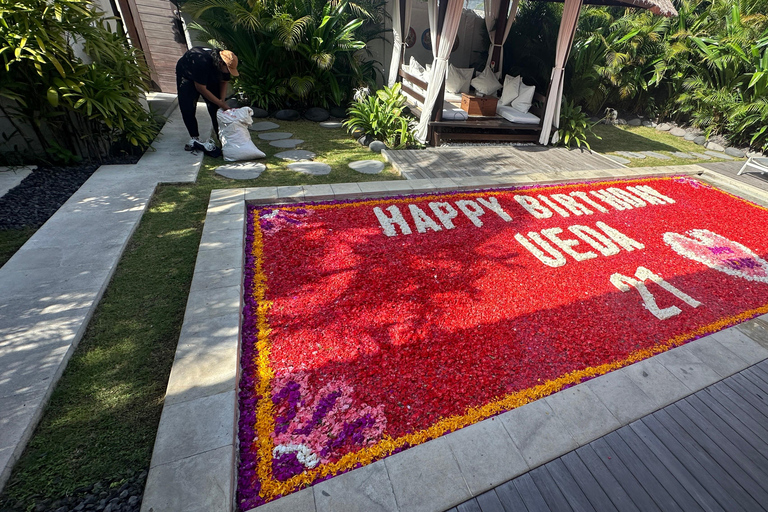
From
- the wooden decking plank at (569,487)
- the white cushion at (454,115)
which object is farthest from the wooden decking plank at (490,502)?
the white cushion at (454,115)

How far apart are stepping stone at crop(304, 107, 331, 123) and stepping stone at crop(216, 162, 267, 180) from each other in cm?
329

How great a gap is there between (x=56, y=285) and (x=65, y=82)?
10.6 feet

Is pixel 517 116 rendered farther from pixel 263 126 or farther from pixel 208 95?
pixel 208 95

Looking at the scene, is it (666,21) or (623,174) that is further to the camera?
(666,21)

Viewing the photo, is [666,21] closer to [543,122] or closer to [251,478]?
[543,122]

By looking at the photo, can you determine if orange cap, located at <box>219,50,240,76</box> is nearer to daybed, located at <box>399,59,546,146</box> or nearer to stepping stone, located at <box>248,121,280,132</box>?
stepping stone, located at <box>248,121,280,132</box>

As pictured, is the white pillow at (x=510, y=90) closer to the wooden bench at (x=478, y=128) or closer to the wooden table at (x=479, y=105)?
the wooden bench at (x=478, y=128)

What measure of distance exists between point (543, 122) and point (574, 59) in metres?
3.69

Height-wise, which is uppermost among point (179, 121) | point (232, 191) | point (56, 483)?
point (179, 121)

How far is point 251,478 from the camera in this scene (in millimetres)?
1807

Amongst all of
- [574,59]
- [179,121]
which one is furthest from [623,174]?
[179,121]

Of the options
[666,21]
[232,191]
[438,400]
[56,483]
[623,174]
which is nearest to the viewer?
[56,483]

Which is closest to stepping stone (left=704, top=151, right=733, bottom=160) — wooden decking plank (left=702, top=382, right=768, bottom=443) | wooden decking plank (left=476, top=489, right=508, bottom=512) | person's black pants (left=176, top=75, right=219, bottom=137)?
wooden decking plank (left=702, top=382, right=768, bottom=443)

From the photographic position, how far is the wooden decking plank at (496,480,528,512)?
1.76 m
